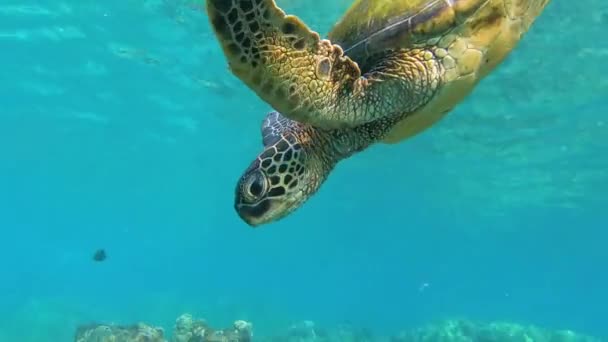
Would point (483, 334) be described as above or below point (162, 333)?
below

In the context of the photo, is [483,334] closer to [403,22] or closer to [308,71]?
[403,22]

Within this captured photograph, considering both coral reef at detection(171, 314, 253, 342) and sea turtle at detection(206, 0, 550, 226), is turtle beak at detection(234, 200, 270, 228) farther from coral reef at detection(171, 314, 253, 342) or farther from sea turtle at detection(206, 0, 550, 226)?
coral reef at detection(171, 314, 253, 342)

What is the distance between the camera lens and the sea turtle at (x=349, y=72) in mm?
2293

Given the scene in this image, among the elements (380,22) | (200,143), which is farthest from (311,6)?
(200,143)

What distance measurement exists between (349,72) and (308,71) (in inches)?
12.8

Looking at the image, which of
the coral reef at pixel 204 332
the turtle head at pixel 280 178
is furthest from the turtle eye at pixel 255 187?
the coral reef at pixel 204 332

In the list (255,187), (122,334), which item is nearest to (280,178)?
(255,187)

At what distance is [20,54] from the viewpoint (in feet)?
67.5

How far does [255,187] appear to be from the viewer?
2.63 m

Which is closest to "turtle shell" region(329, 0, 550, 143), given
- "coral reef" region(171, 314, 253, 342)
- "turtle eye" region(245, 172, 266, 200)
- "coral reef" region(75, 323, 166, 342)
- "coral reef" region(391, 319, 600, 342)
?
"turtle eye" region(245, 172, 266, 200)

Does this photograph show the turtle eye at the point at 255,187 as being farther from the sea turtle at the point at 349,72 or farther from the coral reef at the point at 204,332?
the coral reef at the point at 204,332

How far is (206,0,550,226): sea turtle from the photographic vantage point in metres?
2.29

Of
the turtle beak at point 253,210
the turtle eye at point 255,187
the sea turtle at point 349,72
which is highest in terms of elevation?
the sea turtle at point 349,72

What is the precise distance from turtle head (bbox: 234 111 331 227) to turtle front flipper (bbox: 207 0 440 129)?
9.4 inches
